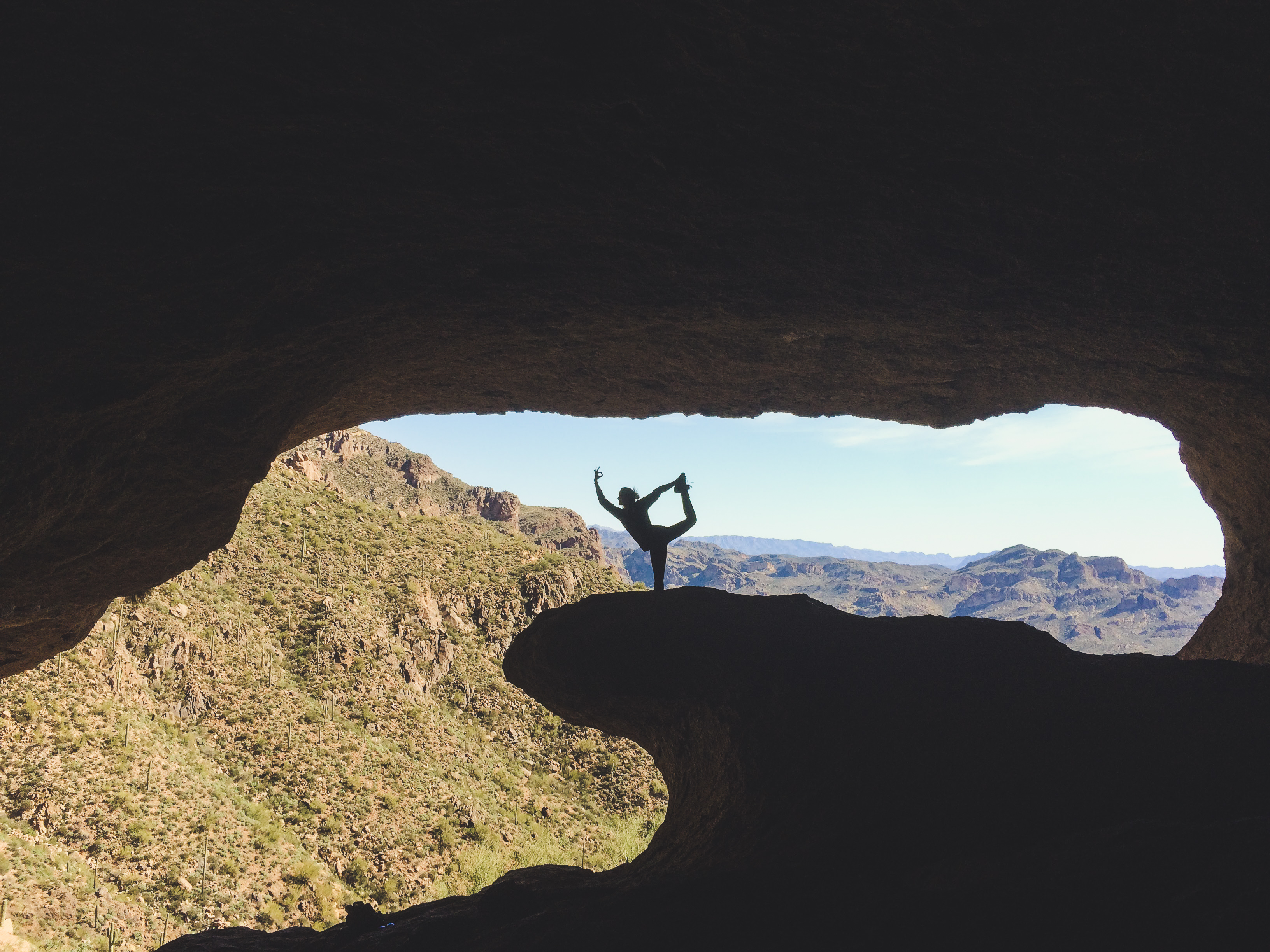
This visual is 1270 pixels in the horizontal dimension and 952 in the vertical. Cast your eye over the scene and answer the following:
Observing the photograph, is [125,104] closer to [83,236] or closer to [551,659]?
[83,236]

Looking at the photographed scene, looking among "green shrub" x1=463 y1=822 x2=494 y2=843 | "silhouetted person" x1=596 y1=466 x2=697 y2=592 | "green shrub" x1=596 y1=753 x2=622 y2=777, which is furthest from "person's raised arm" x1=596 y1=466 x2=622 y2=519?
"green shrub" x1=596 y1=753 x2=622 y2=777

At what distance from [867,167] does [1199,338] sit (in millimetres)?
5597

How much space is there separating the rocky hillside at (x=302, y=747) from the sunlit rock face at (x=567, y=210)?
17.5 meters

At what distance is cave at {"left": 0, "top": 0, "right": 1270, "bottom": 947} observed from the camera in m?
4.54

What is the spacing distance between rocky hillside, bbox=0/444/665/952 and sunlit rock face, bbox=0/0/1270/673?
17.5 metres

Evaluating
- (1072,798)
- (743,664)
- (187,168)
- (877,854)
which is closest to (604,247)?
(187,168)

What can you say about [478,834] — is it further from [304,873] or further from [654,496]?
[654,496]

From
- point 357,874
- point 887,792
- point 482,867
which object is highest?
point 887,792

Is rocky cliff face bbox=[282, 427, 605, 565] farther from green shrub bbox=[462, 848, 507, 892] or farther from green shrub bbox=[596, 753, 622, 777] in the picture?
green shrub bbox=[462, 848, 507, 892]

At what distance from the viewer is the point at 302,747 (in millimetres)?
33094

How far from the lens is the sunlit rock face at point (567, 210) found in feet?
14.9

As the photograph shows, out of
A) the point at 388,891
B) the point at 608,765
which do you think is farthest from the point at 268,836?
the point at 608,765

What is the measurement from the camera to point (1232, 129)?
212 inches

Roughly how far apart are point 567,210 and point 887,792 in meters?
6.45
